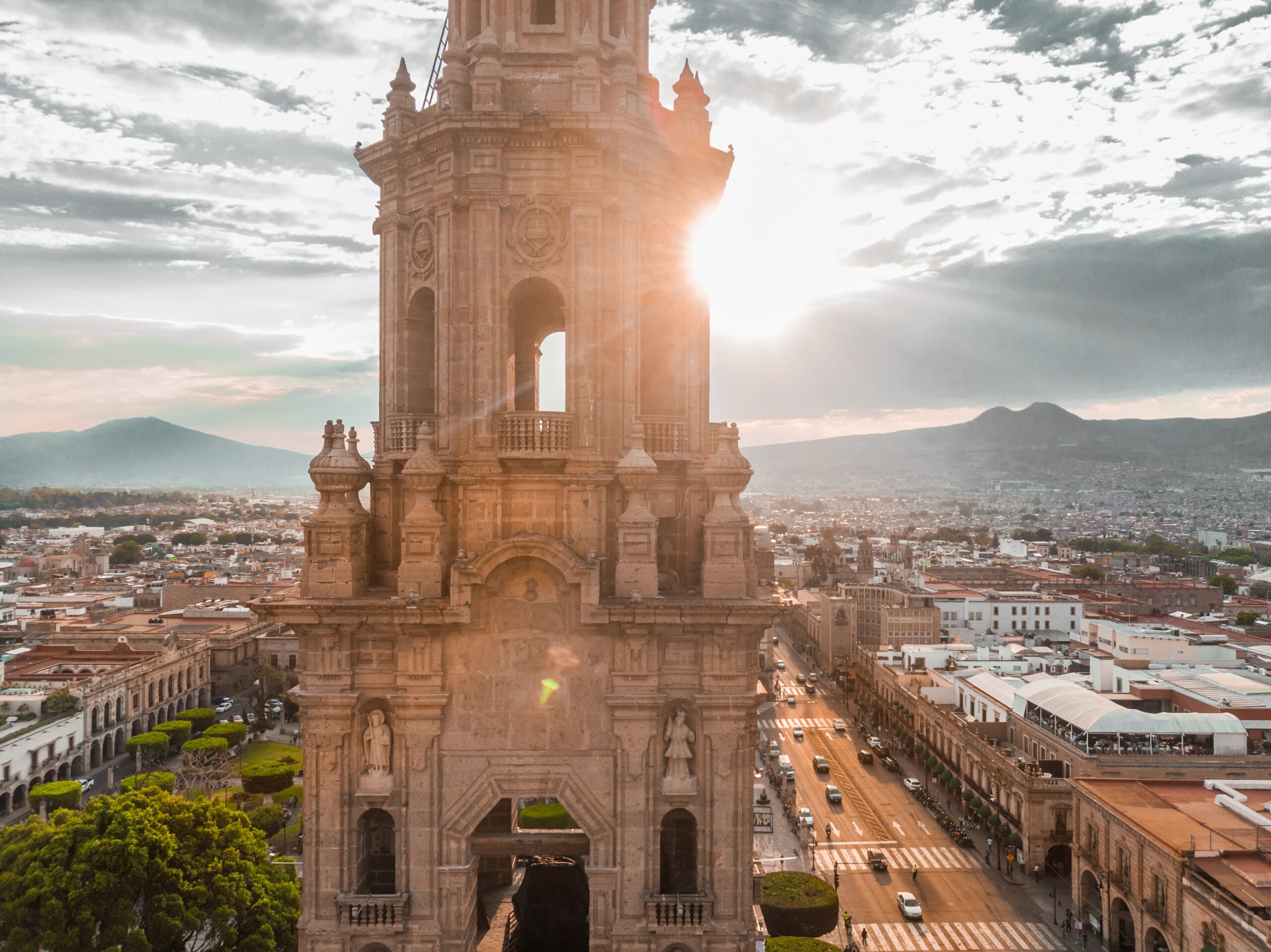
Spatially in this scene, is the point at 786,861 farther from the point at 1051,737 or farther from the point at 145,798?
the point at 145,798

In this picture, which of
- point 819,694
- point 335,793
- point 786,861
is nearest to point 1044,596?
point 819,694

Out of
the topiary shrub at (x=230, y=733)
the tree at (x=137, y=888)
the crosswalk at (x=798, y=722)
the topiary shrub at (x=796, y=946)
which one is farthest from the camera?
the crosswalk at (x=798, y=722)

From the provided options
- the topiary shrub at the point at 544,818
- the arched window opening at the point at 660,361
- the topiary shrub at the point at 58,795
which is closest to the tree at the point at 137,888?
the topiary shrub at the point at 544,818

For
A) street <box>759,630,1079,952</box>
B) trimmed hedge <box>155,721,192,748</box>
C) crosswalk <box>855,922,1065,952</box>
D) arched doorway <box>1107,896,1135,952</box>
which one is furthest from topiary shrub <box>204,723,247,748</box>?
arched doorway <box>1107,896,1135,952</box>

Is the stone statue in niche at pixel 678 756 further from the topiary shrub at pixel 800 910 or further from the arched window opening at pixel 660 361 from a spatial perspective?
the topiary shrub at pixel 800 910

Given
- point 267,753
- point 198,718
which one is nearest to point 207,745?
point 267,753

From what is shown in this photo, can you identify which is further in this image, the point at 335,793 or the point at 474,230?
the point at 474,230

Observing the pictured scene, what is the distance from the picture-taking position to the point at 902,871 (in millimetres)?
60438

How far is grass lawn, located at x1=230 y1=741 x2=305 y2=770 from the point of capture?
254 feet

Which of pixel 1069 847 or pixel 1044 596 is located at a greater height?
pixel 1044 596

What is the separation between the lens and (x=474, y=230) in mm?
19062

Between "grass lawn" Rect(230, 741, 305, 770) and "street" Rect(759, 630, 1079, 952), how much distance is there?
43.2 meters

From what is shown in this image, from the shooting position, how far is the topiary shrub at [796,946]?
137 ft

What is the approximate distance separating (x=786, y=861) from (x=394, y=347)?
5140 cm
